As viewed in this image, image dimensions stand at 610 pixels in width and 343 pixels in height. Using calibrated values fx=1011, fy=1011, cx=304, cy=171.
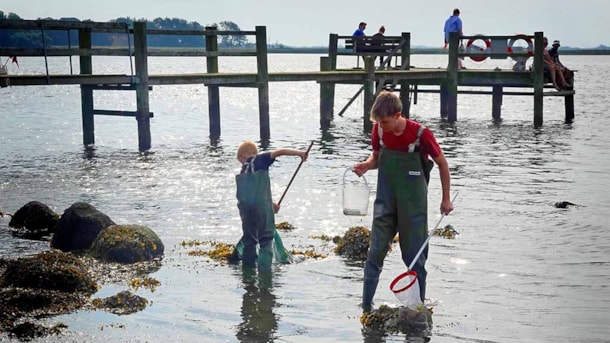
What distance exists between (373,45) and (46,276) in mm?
20338

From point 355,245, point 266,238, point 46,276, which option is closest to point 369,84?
point 355,245

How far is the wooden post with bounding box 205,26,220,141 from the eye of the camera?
22638 mm

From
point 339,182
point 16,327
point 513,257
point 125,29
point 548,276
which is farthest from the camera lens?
point 125,29

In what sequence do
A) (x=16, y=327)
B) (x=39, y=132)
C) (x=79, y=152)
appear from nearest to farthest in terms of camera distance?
(x=16, y=327) → (x=79, y=152) → (x=39, y=132)

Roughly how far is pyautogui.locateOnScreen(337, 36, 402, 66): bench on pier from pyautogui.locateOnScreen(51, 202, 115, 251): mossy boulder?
17.6 m

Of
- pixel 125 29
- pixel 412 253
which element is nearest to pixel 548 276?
pixel 412 253

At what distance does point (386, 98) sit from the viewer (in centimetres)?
736

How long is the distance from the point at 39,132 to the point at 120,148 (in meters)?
9.94

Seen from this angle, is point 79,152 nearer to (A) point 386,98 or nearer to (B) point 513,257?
(B) point 513,257

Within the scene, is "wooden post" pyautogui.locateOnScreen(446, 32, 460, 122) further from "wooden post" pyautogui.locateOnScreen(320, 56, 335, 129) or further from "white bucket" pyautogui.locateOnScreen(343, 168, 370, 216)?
"white bucket" pyautogui.locateOnScreen(343, 168, 370, 216)

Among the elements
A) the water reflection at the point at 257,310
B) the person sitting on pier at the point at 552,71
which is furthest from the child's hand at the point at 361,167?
the person sitting on pier at the point at 552,71

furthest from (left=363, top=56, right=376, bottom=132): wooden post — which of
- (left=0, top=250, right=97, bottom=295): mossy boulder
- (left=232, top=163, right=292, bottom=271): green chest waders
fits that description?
(left=0, top=250, right=97, bottom=295): mossy boulder

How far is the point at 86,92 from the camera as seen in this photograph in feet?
76.0

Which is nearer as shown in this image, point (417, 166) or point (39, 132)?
point (417, 166)
